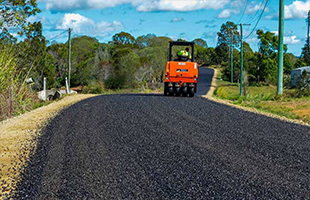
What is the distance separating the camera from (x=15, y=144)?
415 inches

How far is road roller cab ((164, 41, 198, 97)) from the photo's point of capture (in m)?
23.8

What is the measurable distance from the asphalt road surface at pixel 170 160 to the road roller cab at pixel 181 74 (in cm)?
1020

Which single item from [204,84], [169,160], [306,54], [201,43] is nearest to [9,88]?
[169,160]

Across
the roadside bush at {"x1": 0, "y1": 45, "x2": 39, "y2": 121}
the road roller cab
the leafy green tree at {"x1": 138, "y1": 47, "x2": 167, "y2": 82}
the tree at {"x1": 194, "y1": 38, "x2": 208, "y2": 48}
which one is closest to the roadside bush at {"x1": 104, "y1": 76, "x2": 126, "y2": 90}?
the leafy green tree at {"x1": 138, "y1": 47, "x2": 167, "y2": 82}

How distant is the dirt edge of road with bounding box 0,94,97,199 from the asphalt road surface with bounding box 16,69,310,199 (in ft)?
0.80

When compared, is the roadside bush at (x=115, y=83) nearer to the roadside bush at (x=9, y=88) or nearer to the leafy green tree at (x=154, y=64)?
the leafy green tree at (x=154, y=64)

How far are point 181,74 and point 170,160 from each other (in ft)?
52.6

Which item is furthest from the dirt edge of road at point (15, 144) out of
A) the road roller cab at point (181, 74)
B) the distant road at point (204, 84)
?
the distant road at point (204, 84)

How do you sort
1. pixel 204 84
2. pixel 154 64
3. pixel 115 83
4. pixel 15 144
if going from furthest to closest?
pixel 154 64, pixel 115 83, pixel 204 84, pixel 15 144

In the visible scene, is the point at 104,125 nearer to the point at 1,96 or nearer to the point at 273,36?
the point at 1,96

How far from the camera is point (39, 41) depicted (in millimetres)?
48406

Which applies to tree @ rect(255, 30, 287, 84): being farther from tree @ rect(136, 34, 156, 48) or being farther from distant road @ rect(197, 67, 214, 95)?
tree @ rect(136, 34, 156, 48)

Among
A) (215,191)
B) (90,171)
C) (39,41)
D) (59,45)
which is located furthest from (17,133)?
(59,45)

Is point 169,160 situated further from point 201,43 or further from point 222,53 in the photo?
point 201,43
